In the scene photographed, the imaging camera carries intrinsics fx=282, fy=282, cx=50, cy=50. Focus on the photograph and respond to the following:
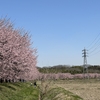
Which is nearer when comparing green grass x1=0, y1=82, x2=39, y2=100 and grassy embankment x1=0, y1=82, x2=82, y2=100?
grassy embankment x1=0, y1=82, x2=82, y2=100

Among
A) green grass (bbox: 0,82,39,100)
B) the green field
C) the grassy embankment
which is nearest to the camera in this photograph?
the grassy embankment

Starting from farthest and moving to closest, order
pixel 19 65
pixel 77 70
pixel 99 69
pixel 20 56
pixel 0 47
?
1. pixel 99 69
2. pixel 77 70
3. pixel 19 65
4. pixel 20 56
5. pixel 0 47

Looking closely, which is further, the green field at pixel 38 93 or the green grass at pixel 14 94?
the green grass at pixel 14 94

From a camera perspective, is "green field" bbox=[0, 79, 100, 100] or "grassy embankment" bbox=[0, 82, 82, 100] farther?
"green field" bbox=[0, 79, 100, 100]

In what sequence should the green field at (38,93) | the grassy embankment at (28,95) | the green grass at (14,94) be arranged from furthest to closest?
the green grass at (14,94), the green field at (38,93), the grassy embankment at (28,95)

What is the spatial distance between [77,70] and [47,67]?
489 feet

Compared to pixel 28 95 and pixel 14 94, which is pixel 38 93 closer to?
pixel 28 95

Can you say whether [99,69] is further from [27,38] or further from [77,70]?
[27,38]

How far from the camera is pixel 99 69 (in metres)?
181

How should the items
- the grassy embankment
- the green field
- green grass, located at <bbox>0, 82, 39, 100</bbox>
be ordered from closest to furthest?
the grassy embankment, the green field, green grass, located at <bbox>0, 82, 39, 100</bbox>

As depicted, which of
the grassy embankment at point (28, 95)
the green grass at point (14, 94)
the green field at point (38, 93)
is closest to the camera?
the grassy embankment at point (28, 95)

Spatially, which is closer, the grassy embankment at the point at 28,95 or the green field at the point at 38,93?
the grassy embankment at the point at 28,95

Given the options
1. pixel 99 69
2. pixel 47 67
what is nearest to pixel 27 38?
pixel 47 67

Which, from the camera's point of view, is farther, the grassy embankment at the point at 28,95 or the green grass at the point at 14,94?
the green grass at the point at 14,94
